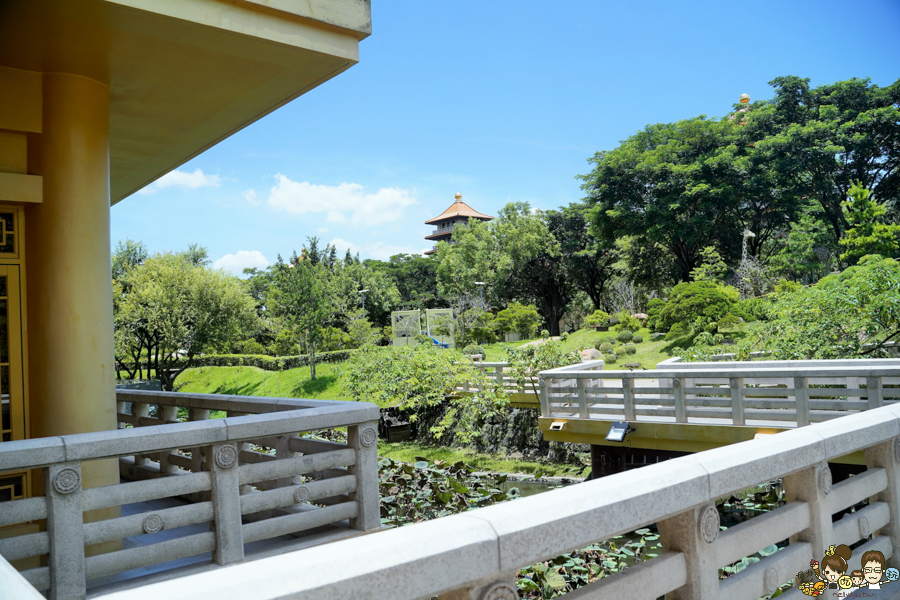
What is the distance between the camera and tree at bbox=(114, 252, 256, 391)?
25.6 metres

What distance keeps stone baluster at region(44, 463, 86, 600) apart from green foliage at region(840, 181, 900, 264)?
24.6 m

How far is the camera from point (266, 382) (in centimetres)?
2825

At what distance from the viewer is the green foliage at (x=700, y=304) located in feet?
67.4

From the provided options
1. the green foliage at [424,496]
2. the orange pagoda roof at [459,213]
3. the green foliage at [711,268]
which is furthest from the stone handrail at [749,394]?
the orange pagoda roof at [459,213]

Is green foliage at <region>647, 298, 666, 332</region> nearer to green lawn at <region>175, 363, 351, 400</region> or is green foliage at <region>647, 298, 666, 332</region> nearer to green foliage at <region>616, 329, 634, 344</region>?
green foliage at <region>616, 329, 634, 344</region>

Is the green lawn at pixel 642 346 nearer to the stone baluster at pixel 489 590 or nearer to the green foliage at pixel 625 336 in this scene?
Answer: the green foliage at pixel 625 336

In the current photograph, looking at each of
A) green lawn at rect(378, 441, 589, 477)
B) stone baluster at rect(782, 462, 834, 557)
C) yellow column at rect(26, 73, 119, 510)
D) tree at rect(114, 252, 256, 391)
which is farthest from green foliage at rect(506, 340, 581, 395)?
tree at rect(114, 252, 256, 391)

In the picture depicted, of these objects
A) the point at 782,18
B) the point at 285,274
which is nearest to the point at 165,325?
the point at 285,274

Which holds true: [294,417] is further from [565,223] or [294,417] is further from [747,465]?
[565,223]

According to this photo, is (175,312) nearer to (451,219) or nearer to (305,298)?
(305,298)

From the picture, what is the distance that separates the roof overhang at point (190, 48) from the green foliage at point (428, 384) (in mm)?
10805

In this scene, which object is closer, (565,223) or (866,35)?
(866,35)

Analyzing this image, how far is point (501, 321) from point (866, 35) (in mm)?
19172

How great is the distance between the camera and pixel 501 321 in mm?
29734
